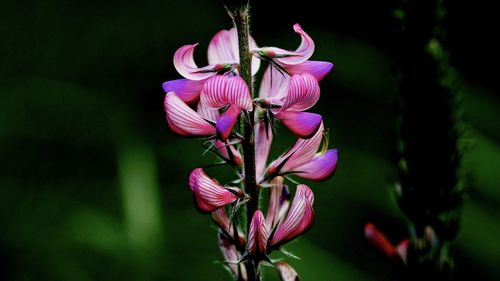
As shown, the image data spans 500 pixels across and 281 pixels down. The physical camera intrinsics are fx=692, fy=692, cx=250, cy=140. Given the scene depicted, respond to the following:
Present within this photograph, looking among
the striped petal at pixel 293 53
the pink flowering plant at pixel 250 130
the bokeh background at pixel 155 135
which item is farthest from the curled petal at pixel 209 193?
the bokeh background at pixel 155 135

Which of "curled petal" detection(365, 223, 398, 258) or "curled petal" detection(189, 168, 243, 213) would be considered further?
"curled petal" detection(365, 223, 398, 258)

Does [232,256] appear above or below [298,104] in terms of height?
below

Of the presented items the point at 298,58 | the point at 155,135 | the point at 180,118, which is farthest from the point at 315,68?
the point at 155,135

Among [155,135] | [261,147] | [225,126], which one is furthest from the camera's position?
[155,135]

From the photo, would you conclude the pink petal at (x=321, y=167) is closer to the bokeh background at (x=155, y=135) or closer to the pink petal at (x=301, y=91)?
the pink petal at (x=301, y=91)

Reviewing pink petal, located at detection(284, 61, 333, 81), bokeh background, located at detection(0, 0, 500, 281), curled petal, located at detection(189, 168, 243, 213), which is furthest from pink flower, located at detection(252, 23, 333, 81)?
bokeh background, located at detection(0, 0, 500, 281)

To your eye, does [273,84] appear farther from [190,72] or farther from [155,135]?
[155,135]

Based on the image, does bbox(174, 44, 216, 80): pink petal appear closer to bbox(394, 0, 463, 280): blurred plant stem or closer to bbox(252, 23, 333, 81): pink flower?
bbox(252, 23, 333, 81): pink flower
